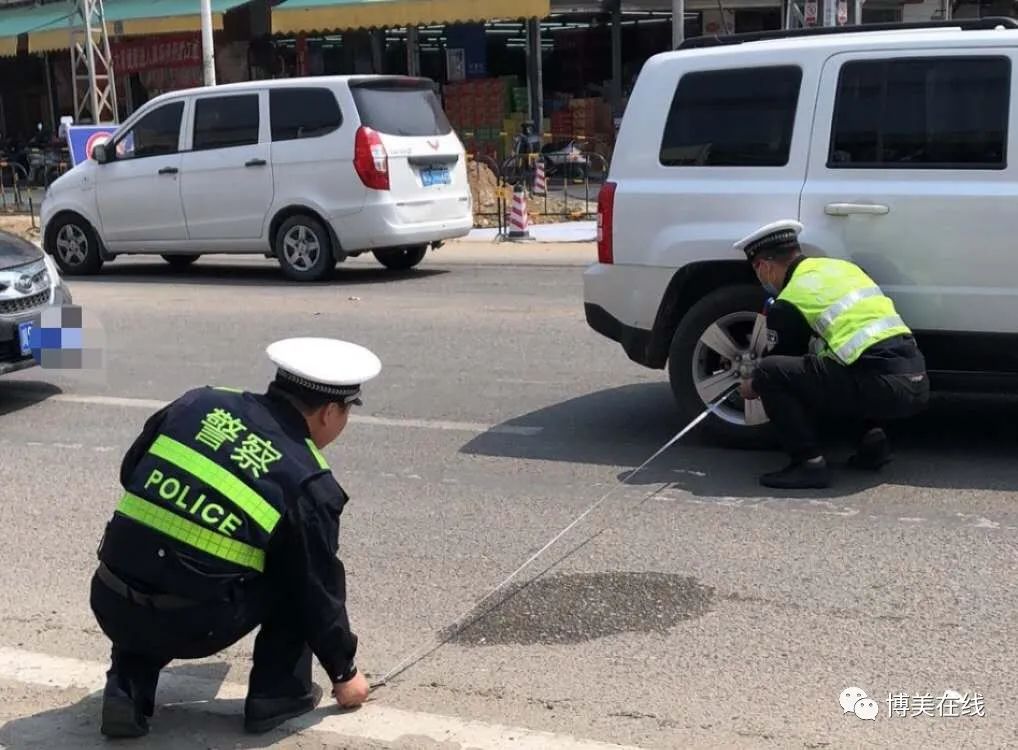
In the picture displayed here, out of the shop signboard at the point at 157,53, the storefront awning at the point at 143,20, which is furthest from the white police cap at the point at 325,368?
the shop signboard at the point at 157,53

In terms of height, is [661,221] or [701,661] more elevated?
[661,221]

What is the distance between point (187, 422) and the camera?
340cm

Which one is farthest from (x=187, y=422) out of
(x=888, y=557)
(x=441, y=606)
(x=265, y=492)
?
(x=888, y=557)

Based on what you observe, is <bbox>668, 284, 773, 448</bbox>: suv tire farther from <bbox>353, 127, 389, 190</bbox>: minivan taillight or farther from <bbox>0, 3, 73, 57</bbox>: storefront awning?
<bbox>0, 3, 73, 57</bbox>: storefront awning

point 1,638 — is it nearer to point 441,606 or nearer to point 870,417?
point 441,606

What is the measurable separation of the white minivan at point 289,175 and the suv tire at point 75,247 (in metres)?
0.23

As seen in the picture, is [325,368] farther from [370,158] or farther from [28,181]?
[28,181]

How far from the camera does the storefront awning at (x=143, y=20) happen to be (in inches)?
1046

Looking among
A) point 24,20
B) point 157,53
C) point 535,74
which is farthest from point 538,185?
point 24,20

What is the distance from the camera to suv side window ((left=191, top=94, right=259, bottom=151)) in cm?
1298

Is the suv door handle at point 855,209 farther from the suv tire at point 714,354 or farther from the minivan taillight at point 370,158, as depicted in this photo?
the minivan taillight at point 370,158

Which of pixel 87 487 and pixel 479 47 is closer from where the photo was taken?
pixel 87 487

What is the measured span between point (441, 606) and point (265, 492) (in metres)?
1.44

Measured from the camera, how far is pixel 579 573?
4.84 metres
